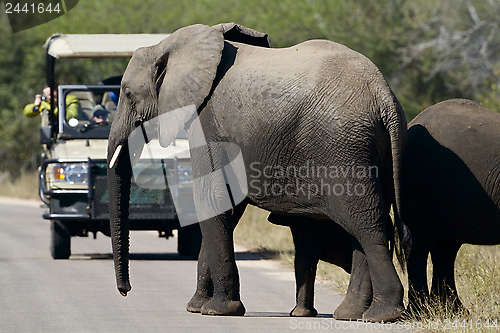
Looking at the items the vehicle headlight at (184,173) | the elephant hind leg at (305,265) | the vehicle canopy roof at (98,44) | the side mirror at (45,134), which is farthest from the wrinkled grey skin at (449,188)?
the side mirror at (45,134)

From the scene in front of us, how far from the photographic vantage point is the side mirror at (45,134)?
12914mm

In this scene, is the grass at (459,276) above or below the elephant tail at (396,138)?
below

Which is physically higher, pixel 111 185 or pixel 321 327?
pixel 111 185

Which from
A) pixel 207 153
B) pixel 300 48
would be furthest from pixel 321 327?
pixel 300 48

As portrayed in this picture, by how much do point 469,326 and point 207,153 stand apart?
2.62 m

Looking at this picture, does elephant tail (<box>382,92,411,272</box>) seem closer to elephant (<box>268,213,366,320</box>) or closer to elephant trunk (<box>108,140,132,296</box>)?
elephant (<box>268,213,366,320</box>)

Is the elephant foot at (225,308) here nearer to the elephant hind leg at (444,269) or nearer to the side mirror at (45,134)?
the elephant hind leg at (444,269)

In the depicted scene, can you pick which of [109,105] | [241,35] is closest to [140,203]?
[109,105]

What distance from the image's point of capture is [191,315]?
795cm

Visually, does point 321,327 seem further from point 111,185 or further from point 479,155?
point 111,185

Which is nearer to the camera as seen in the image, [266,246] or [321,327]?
[321,327]

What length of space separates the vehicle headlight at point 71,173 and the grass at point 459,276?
9.97 feet

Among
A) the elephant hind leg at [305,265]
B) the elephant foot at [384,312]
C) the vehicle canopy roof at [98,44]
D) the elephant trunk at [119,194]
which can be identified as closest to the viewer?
the elephant foot at [384,312]

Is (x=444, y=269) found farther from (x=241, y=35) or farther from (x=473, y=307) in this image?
(x=241, y=35)
